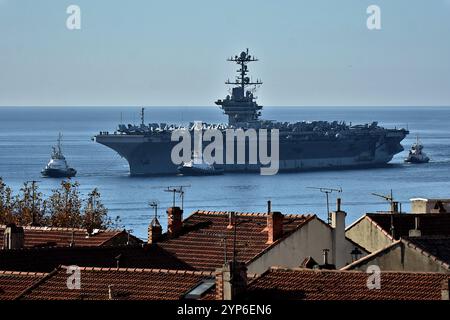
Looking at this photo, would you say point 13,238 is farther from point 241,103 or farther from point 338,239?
point 241,103

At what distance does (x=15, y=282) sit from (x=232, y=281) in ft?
16.1

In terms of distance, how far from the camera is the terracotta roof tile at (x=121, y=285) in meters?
21.7

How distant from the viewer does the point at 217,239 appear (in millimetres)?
28828

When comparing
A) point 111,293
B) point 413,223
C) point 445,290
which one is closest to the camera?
point 445,290

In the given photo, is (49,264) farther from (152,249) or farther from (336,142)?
(336,142)

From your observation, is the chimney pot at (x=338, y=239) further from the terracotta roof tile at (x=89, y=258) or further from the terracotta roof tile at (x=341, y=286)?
the terracotta roof tile at (x=341, y=286)

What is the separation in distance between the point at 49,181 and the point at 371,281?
125 m

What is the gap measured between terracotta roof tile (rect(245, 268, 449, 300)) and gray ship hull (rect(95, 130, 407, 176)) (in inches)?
5536

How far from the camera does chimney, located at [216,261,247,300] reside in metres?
19.6

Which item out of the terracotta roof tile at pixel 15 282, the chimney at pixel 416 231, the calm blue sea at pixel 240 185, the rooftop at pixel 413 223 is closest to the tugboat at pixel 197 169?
the calm blue sea at pixel 240 185

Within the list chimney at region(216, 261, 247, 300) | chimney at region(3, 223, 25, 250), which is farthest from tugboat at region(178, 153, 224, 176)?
chimney at region(216, 261, 247, 300)

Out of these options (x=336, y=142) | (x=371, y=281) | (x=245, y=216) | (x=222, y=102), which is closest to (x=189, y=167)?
(x=336, y=142)

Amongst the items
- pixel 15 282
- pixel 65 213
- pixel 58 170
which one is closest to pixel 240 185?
pixel 58 170
